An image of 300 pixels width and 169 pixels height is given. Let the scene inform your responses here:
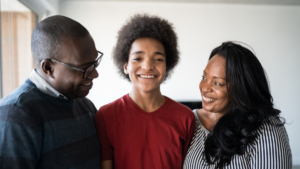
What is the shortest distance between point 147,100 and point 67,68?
637mm

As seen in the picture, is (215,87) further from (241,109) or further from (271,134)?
(271,134)

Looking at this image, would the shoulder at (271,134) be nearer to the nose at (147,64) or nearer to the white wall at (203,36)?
the nose at (147,64)

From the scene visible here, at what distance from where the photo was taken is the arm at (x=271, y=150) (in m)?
1.03

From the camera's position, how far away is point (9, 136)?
713 millimetres

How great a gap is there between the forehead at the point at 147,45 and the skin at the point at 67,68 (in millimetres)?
460

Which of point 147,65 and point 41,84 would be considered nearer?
point 41,84

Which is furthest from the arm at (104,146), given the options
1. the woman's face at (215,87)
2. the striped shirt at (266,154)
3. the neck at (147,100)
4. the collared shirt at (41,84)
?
the woman's face at (215,87)

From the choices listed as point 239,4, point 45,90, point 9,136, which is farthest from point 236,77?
point 239,4

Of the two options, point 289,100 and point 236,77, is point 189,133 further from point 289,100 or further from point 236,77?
point 289,100

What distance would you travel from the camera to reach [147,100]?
1.38 meters

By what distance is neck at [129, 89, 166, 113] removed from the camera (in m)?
1.37

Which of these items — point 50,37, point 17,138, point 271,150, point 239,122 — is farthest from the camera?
point 239,122

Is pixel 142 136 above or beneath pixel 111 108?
beneath

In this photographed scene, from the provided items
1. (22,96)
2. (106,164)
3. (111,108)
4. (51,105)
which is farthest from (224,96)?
(22,96)
